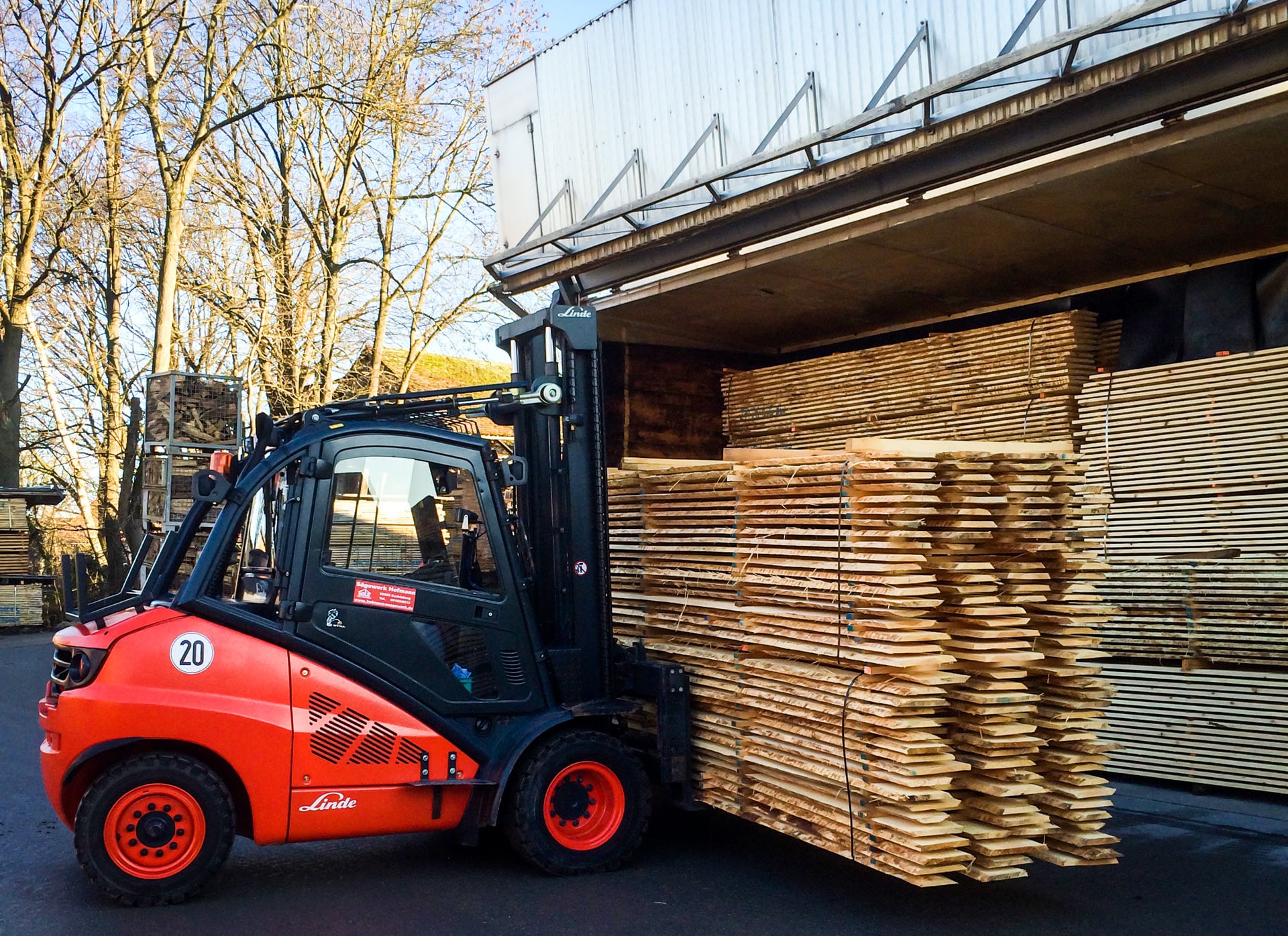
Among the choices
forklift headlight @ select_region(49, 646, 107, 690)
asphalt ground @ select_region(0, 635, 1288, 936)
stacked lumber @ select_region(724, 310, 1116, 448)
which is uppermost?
stacked lumber @ select_region(724, 310, 1116, 448)

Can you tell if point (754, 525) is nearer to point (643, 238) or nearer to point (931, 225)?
point (931, 225)

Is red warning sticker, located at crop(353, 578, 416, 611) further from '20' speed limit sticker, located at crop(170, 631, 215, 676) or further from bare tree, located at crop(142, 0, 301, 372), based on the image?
bare tree, located at crop(142, 0, 301, 372)

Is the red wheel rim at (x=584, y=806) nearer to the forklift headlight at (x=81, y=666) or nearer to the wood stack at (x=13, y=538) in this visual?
the forklift headlight at (x=81, y=666)

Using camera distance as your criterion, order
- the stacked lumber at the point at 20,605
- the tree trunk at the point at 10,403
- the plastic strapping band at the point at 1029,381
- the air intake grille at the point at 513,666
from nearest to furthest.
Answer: the air intake grille at the point at 513,666
the plastic strapping band at the point at 1029,381
the stacked lumber at the point at 20,605
the tree trunk at the point at 10,403

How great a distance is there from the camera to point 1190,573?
328 inches

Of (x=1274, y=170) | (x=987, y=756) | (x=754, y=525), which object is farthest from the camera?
(x=1274, y=170)

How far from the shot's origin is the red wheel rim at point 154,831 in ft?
18.4

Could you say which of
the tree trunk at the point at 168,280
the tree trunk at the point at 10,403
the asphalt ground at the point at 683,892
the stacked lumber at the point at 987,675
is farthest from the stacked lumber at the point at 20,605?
the stacked lumber at the point at 987,675

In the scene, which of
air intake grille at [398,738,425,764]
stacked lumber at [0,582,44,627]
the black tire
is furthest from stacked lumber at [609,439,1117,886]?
stacked lumber at [0,582,44,627]

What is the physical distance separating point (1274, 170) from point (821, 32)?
308cm

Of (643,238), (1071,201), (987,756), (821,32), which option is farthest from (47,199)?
(987,756)

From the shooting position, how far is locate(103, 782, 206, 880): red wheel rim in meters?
5.62

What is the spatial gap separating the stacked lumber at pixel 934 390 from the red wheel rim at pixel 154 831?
22.1 feet

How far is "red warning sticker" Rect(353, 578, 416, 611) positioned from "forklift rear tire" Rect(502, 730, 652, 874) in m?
1.03
